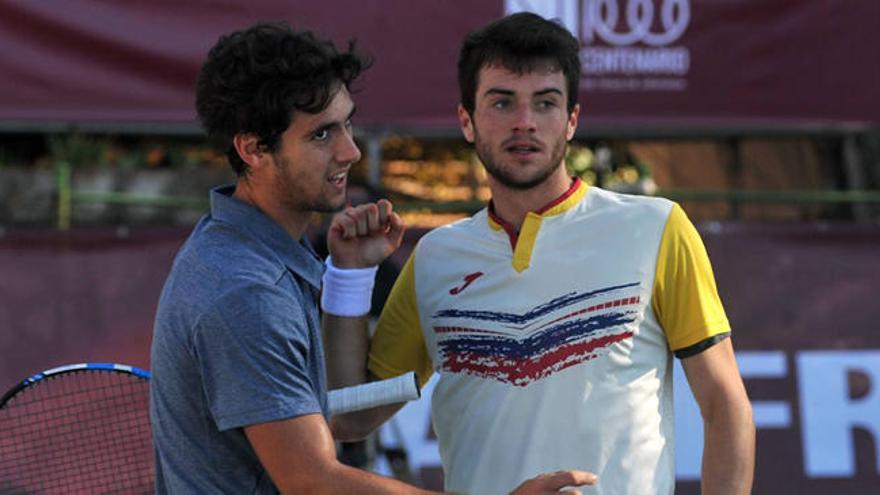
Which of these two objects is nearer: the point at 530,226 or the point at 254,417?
the point at 254,417

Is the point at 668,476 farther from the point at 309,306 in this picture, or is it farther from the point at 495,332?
Answer: the point at 309,306

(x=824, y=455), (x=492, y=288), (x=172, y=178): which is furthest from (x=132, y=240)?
(x=492, y=288)

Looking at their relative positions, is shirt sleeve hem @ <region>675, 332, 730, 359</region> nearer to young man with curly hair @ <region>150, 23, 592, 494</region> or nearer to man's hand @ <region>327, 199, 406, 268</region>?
young man with curly hair @ <region>150, 23, 592, 494</region>

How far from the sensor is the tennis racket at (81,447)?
3.71 meters

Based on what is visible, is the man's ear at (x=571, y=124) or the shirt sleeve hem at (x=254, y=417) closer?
the shirt sleeve hem at (x=254, y=417)

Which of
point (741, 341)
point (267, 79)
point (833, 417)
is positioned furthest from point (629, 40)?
point (267, 79)

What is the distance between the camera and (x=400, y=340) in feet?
11.4

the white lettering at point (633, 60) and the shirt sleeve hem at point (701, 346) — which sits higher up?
the white lettering at point (633, 60)

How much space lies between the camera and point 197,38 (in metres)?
6.84

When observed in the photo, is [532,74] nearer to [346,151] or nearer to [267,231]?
[346,151]

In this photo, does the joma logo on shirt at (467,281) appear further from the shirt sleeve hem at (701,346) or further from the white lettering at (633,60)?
the white lettering at (633,60)

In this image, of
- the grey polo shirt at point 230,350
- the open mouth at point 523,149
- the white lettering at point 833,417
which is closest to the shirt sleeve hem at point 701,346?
the open mouth at point 523,149

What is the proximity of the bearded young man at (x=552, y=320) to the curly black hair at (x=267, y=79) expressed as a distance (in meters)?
0.64

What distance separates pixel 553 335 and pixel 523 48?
0.66 metres
